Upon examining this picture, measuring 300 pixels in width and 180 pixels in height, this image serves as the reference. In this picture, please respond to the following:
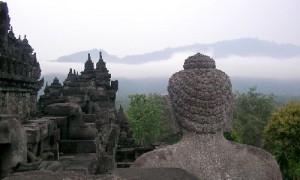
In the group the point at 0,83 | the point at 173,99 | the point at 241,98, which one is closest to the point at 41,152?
the point at 0,83

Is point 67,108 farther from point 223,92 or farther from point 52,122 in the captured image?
point 223,92

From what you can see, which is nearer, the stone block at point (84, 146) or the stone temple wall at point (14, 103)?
the stone block at point (84, 146)

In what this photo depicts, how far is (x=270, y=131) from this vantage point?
36.2 metres

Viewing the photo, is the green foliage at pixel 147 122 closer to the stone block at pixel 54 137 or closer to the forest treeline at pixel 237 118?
the forest treeline at pixel 237 118

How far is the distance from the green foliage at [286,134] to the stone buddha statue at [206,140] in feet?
100

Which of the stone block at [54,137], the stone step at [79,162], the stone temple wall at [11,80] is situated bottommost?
the stone step at [79,162]

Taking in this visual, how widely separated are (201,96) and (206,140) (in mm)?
355

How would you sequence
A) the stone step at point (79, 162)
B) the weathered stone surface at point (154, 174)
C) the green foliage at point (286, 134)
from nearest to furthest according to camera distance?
the weathered stone surface at point (154, 174) < the stone step at point (79, 162) < the green foliage at point (286, 134)

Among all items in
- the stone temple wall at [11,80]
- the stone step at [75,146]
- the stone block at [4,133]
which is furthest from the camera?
the stone temple wall at [11,80]

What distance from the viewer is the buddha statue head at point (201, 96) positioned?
10.2 feet

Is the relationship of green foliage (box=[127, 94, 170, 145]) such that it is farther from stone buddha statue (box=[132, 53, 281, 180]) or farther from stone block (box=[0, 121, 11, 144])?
stone buddha statue (box=[132, 53, 281, 180])

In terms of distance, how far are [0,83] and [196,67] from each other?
750 centimetres

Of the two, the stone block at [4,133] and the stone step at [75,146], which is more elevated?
the stone block at [4,133]

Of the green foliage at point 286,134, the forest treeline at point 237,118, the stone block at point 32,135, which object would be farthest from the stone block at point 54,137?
the forest treeline at point 237,118
